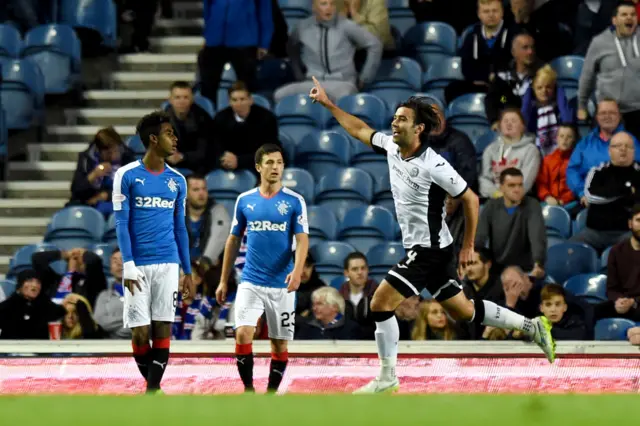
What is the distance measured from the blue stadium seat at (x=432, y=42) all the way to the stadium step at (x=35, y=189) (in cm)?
401

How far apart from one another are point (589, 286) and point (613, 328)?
66 centimetres

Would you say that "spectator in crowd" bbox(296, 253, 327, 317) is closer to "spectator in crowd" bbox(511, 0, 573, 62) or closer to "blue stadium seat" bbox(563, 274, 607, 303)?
"blue stadium seat" bbox(563, 274, 607, 303)

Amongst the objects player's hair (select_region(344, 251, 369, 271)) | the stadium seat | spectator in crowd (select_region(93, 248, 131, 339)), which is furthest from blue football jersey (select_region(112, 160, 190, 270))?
the stadium seat

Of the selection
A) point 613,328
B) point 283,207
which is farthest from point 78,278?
point 613,328

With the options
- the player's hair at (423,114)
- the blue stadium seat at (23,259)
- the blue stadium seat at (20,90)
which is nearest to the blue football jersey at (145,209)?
the player's hair at (423,114)

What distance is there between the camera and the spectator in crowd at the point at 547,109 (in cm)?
1173

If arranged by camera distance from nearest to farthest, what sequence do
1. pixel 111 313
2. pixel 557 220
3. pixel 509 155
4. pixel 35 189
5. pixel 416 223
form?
1. pixel 416 223
2. pixel 111 313
3. pixel 557 220
4. pixel 509 155
5. pixel 35 189

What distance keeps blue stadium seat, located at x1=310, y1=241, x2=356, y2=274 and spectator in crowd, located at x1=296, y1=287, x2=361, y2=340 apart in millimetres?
927

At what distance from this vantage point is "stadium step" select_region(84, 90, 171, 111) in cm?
1431

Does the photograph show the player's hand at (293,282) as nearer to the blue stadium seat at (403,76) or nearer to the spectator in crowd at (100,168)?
the spectator in crowd at (100,168)

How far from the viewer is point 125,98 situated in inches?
566

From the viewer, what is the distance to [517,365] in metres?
8.91

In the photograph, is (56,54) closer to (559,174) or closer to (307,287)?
(307,287)

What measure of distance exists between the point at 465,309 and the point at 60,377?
2.89 metres
